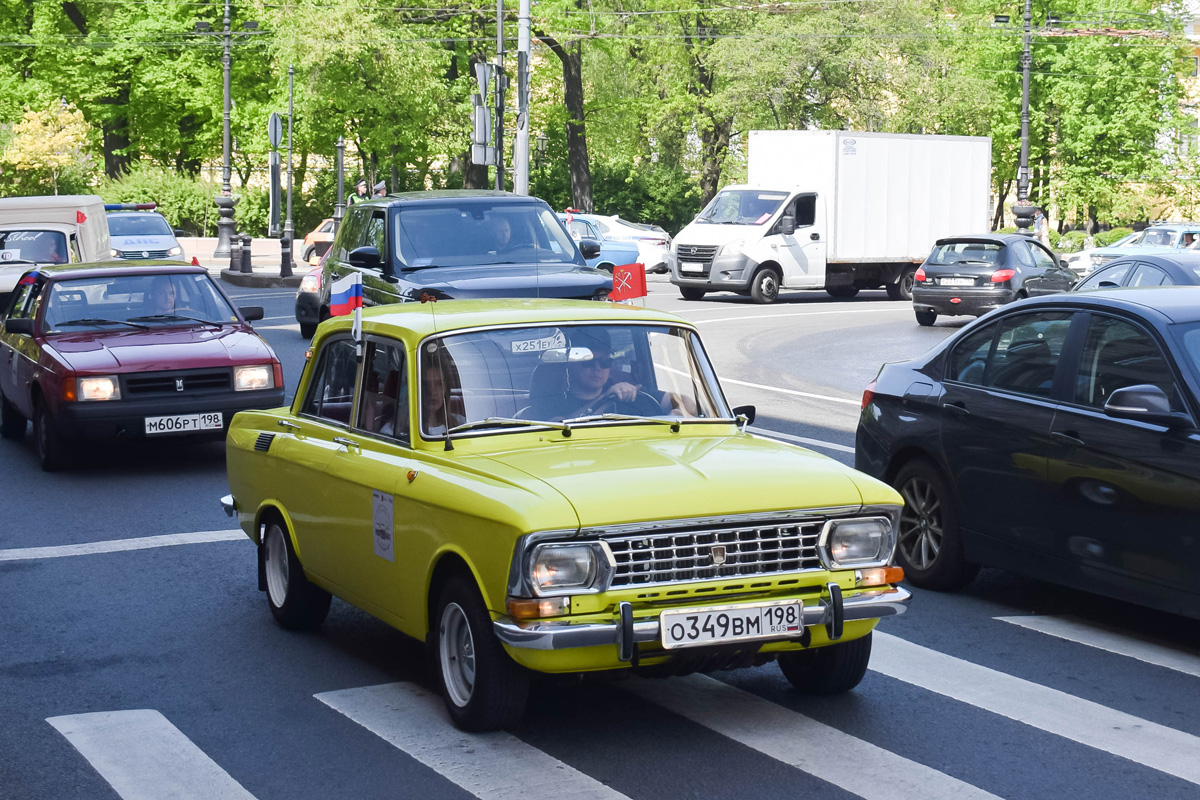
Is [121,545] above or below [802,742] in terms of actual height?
below

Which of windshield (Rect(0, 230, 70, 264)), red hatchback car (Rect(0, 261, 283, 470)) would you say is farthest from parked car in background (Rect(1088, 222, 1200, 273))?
red hatchback car (Rect(0, 261, 283, 470))

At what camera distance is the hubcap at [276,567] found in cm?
739

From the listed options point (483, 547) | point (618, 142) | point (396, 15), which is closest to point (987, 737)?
point (483, 547)

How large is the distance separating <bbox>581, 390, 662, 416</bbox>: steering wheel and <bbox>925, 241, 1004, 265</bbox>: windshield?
21.9 metres

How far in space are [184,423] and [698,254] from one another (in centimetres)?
2114

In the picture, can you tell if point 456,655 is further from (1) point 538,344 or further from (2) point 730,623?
(1) point 538,344

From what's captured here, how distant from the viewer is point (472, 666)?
18.4ft

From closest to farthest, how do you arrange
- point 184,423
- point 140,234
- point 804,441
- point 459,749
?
1. point 459,749
2. point 184,423
3. point 804,441
4. point 140,234

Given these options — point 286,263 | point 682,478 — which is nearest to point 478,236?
point 682,478

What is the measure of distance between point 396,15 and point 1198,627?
4959 cm

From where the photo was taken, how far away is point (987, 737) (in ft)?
18.5

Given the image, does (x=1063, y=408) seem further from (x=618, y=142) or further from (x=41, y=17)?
(x=41, y=17)

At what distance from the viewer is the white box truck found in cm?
3241

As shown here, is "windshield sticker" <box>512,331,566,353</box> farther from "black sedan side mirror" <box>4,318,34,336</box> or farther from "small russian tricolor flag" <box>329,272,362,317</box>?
"black sedan side mirror" <box>4,318,34,336</box>
